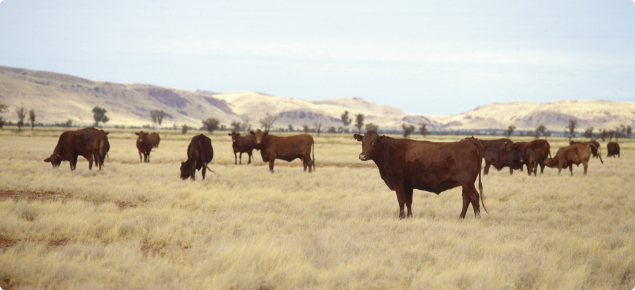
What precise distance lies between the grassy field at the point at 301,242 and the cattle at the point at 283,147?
26.8 feet

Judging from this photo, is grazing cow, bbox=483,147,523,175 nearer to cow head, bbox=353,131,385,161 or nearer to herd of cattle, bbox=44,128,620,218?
herd of cattle, bbox=44,128,620,218

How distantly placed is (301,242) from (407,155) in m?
3.72

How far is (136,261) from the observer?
5617mm

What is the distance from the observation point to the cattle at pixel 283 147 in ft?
67.4

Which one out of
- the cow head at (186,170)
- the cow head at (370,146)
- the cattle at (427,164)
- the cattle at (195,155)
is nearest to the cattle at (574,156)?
the cattle at (427,164)

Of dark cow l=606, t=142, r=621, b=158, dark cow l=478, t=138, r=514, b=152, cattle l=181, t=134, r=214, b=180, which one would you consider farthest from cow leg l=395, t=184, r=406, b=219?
dark cow l=606, t=142, r=621, b=158

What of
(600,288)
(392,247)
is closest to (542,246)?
(600,288)

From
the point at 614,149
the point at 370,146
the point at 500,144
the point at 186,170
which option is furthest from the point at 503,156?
the point at 614,149

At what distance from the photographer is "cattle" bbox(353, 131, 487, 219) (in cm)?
902

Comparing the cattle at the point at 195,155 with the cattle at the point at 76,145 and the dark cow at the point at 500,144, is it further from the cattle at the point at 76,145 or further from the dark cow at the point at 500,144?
the dark cow at the point at 500,144

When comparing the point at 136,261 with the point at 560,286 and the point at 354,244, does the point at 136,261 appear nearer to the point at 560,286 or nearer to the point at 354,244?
the point at 354,244

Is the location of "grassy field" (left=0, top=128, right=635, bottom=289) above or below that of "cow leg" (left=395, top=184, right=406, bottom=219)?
below

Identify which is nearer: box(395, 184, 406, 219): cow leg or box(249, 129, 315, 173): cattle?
box(395, 184, 406, 219): cow leg

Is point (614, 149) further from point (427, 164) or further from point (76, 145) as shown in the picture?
point (76, 145)
